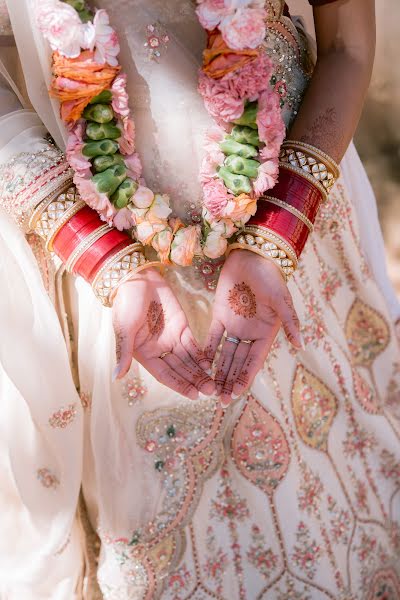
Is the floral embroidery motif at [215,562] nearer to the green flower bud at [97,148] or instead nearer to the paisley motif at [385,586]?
the paisley motif at [385,586]

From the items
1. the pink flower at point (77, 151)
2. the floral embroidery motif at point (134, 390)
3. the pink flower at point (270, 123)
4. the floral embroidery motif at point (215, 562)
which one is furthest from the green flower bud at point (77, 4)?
the floral embroidery motif at point (215, 562)

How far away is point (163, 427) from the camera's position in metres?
0.90

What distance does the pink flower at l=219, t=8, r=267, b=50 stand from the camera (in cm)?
73

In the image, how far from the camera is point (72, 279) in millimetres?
931

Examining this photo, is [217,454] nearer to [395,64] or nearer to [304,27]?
[304,27]

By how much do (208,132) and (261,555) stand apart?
1.91ft

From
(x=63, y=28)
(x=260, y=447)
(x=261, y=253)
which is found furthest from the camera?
(x=260, y=447)

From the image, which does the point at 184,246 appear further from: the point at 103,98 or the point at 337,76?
the point at 337,76

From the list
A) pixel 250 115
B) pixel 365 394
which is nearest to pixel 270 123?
pixel 250 115

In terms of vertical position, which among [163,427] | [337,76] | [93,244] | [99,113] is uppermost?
[337,76]

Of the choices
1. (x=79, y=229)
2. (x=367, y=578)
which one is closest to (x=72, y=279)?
(x=79, y=229)

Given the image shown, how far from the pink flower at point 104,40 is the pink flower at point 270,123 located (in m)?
0.17

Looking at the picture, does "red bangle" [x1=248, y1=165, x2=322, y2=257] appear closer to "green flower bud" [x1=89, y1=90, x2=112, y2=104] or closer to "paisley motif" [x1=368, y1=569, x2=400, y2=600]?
"green flower bud" [x1=89, y1=90, x2=112, y2=104]

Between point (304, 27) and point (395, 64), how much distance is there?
79.7 inches
